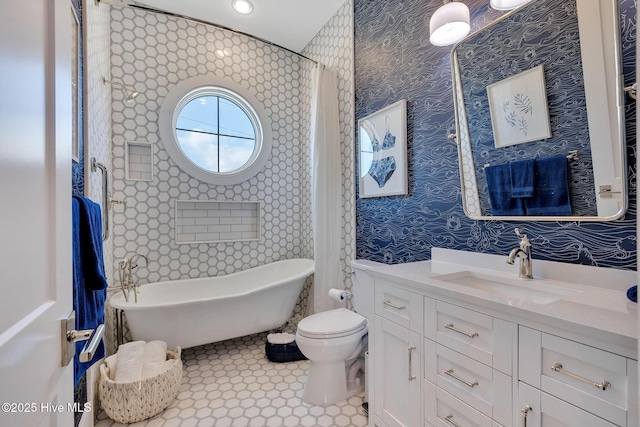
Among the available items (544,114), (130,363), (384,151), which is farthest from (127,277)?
(544,114)

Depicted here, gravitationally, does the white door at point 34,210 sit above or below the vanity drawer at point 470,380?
above

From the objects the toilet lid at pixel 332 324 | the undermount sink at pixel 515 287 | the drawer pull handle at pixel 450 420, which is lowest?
the drawer pull handle at pixel 450 420

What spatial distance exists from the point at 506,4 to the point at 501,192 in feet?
2.86

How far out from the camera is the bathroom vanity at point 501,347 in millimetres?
759

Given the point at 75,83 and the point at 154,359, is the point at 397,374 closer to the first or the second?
the point at 154,359

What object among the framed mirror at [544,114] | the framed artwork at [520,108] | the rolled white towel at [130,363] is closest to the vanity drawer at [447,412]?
the framed mirror at [544,114]

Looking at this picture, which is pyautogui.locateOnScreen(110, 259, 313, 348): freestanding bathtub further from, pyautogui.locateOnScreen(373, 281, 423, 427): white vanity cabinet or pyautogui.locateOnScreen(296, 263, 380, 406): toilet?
pyautogui.locateOnScreen(373, 281, 423, 427): white vanity cabinet

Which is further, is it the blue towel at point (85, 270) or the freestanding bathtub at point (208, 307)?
the freestanding bathtub at point (208, 307)

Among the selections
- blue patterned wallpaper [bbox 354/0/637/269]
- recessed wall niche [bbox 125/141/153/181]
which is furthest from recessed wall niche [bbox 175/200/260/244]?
blue patterned wallpaper [bbox 354/0/637/269]

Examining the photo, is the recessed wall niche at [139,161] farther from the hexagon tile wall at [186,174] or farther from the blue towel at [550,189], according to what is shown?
the blue towel at [550,189]

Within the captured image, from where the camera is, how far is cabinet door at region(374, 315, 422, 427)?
127cm

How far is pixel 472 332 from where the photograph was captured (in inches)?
41.3

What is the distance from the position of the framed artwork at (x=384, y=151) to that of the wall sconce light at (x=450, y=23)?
447 mm

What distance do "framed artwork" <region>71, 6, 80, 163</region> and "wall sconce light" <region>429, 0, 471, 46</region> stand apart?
1.78 m
